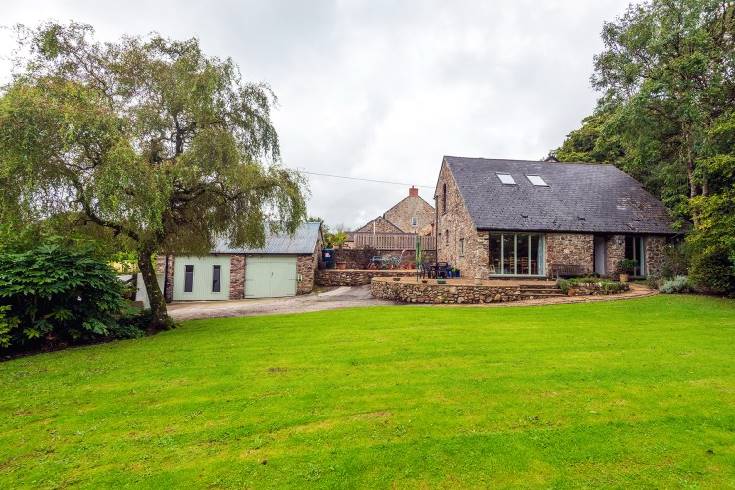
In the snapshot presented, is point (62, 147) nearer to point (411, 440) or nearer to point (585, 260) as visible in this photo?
point (411, 440)

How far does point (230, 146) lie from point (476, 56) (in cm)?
1384

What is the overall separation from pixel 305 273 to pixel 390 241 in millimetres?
7094

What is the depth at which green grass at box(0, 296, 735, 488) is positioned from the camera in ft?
10.1

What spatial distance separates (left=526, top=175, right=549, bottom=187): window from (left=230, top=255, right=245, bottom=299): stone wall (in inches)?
656

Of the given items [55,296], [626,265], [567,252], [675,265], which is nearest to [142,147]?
[55,296]

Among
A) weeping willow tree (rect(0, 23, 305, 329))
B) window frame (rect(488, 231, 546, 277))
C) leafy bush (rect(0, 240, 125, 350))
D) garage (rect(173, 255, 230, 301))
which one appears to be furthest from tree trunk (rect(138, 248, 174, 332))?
window frame (rect(488, 231, 546, 277))

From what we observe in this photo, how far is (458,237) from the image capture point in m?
19.8

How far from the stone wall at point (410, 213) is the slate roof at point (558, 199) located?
18137 mm

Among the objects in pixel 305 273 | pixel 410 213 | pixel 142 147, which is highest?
pixel 410 213

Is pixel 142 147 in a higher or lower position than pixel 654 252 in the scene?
higher

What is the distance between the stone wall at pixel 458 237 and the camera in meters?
17.1

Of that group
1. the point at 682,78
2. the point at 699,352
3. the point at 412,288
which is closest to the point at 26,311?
the point at 412,288

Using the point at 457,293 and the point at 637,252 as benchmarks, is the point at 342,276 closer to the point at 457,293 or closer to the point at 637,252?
the point at 457,293

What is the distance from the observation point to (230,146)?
967 centimetres
